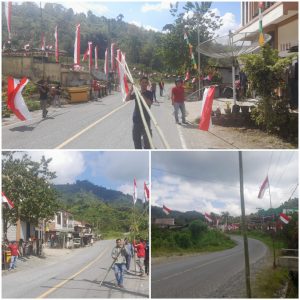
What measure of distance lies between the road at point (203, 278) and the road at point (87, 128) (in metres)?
1.35

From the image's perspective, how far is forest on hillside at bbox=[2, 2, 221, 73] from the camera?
18.6 feet

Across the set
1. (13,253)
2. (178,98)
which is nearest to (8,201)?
(13,253)

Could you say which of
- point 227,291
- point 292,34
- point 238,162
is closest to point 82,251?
point 227,291

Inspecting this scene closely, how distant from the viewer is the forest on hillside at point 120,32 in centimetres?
566

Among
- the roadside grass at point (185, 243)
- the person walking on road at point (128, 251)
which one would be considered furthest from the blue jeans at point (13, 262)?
the roadside grass at point (185, 243)

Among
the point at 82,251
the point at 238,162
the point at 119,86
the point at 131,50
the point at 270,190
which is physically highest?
the point at 131,50

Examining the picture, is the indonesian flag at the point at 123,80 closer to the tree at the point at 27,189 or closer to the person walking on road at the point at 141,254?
the tree at the point at 27,189

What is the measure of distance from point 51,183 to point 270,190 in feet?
8.28

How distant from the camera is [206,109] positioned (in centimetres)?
577

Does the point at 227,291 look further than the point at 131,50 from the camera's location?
No

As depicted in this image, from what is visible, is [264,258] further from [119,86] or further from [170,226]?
[119,86]

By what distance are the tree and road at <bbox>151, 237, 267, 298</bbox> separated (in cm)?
145

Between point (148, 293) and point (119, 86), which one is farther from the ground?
point (119, 86)

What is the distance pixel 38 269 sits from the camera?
5227mm
